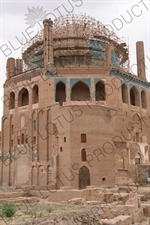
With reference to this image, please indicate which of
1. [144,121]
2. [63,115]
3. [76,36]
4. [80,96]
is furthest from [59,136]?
[76,36]

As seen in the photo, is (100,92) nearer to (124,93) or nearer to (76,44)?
(124,93)

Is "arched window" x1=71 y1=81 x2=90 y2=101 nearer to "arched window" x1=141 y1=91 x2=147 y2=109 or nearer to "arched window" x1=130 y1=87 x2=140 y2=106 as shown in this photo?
"arched window" x1=130 y1=87 x2=140 y2=106

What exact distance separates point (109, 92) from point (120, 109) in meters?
1.84

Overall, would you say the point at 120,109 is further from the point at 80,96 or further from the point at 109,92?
the point at 80,96

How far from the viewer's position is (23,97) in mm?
32188

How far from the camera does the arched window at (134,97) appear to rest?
105ft

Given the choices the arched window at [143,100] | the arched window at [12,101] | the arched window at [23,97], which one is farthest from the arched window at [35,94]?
the arched window at [143,100]

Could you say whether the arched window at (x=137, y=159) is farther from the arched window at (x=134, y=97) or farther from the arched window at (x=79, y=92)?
the arched window at (x=79, y=92)

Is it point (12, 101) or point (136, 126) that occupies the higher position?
point (12, 101)

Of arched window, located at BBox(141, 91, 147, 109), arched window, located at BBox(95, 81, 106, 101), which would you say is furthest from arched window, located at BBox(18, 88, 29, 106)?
arched window, located at BBox(141, 91, 147, 109)

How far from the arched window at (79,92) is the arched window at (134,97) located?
5.09 m

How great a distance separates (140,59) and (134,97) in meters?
4.43

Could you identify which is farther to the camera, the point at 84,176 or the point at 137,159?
the point at 137,159

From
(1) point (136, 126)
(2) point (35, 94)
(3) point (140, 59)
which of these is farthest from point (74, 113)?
(3) point (140, 59)
